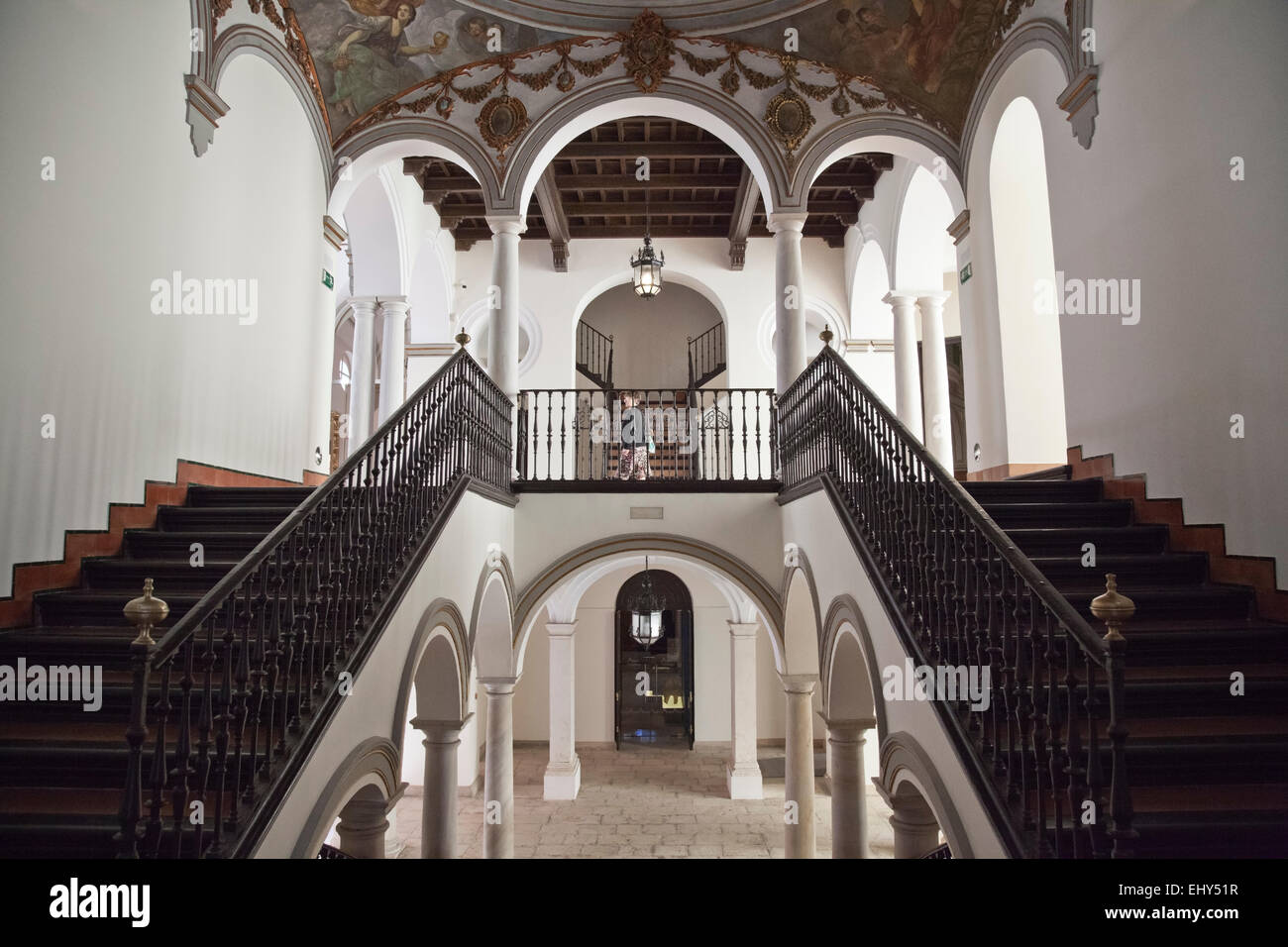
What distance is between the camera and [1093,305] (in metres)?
6.05

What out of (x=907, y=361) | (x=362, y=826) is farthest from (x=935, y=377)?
(x=362, y=826)

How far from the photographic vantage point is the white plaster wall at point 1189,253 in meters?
4.38

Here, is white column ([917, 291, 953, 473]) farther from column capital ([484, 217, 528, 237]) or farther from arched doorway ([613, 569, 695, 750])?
arched doorway ([613, 569, 695, 750])

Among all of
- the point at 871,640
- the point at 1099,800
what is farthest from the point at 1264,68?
the point at 1099,800

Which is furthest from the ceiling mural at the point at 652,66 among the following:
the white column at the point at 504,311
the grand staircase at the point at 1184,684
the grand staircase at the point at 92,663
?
the grand staircase at the point at 1184,684

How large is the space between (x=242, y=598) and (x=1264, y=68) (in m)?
6.26

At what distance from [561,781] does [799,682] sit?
5.63 m

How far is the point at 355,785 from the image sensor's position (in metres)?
3.81

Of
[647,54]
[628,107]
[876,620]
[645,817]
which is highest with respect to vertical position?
[647,54]

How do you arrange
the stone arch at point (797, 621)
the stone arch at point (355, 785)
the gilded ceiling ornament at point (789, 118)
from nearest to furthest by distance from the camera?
the stone arch at point (355, 785) → the stone arch at point (797, 621) → the gilded ceiling ornament at point (789, 118)

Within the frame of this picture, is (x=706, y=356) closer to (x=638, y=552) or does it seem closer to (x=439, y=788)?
(x=638, y=552)

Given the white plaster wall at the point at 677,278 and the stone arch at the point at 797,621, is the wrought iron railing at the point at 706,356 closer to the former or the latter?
the white plaster wall at the point at 677,278

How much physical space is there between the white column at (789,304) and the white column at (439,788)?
5007 mm

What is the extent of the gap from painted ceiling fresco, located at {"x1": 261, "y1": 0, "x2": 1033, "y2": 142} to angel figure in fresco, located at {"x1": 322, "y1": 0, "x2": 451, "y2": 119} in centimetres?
1
